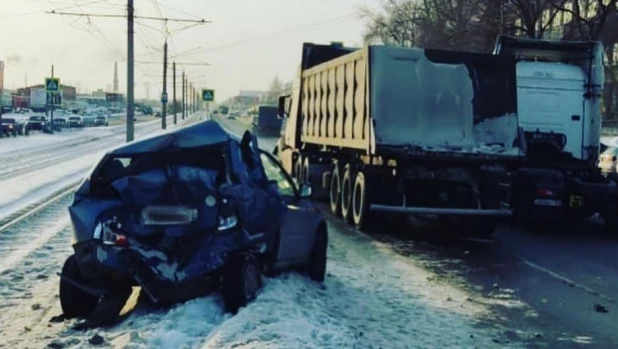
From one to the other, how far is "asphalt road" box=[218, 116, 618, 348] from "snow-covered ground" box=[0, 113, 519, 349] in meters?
0.36

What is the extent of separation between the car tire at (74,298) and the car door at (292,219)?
1834 mm

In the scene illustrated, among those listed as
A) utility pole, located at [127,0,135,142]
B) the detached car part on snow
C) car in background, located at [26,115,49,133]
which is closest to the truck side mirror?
utility pole, located at [127,0,135,142]

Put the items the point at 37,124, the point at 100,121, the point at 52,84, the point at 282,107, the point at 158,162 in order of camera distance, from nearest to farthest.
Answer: the point at 158,162
the point at 282,107
the point at 52,84
the point at 37,124
the point at 100,121

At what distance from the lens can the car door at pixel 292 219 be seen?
9.01 m

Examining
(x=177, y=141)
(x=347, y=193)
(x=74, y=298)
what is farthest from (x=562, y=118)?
(x=74, y=298)

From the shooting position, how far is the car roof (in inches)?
326

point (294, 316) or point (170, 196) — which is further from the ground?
point (170, 196)

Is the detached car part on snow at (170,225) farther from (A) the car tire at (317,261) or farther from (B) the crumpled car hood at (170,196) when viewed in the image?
(A) the car tire at (317,261)

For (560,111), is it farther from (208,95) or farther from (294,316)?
(208,95)

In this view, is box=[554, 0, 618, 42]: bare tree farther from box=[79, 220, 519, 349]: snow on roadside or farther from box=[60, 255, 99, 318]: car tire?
box=[60, 255, 99, 318]: car tire

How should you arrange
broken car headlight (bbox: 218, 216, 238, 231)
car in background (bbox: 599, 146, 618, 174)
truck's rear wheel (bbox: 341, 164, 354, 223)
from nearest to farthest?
broken car headlight (bbox: 218, 216, 238, 231) < truck's rear wheel (bbox: 341, 164, 354, 223) < car in background (bbox: 599, 146, 618, 174)

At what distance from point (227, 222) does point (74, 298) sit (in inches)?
60.1

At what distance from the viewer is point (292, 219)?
9.16m

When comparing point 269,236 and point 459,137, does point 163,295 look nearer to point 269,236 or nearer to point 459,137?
point 269,236
